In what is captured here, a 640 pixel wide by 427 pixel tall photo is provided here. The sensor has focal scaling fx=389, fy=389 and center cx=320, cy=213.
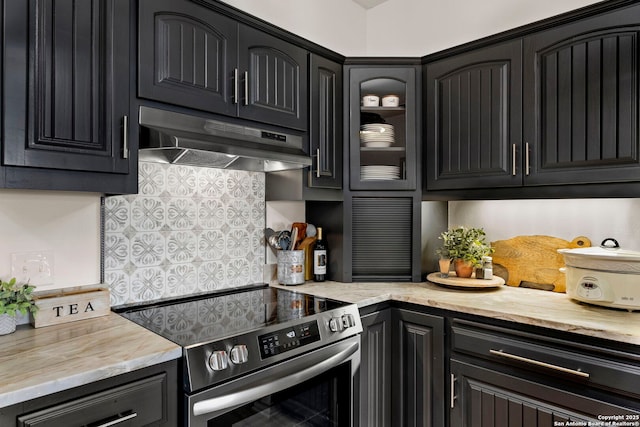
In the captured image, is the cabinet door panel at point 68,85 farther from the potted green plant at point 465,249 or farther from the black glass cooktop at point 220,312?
the potted green plant at point 465,249

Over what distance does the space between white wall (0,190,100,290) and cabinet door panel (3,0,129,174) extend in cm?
35

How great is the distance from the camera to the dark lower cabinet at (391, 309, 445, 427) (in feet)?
6.03

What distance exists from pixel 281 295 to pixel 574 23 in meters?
1.88

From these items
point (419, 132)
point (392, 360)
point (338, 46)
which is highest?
point (338, 46)

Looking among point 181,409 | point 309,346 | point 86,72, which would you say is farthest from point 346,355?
point 86,72

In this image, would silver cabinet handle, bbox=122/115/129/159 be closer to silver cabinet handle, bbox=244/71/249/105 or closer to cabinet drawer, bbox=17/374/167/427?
silver cabinet handle, bbox=244/71/249/105

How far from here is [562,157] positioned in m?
1.79

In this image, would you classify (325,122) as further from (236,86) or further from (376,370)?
(376,370)

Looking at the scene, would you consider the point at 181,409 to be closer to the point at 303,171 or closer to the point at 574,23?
the point at 303,171

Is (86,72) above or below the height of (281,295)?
above

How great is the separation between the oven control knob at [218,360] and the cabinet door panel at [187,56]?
97 centimetres

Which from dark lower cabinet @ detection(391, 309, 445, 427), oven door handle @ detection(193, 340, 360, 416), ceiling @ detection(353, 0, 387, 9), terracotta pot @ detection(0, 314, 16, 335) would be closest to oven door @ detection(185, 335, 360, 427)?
oven door handle @ detection(193, 340, 360, 416)

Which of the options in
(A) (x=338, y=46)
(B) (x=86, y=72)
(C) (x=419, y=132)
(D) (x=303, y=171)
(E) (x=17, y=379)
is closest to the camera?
(E) (x=17, y=379)

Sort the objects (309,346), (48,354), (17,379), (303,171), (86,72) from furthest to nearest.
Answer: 1. (303,171)
2. (309,346)
3. (86,72)
4. (48,354)
5. (17,379)
